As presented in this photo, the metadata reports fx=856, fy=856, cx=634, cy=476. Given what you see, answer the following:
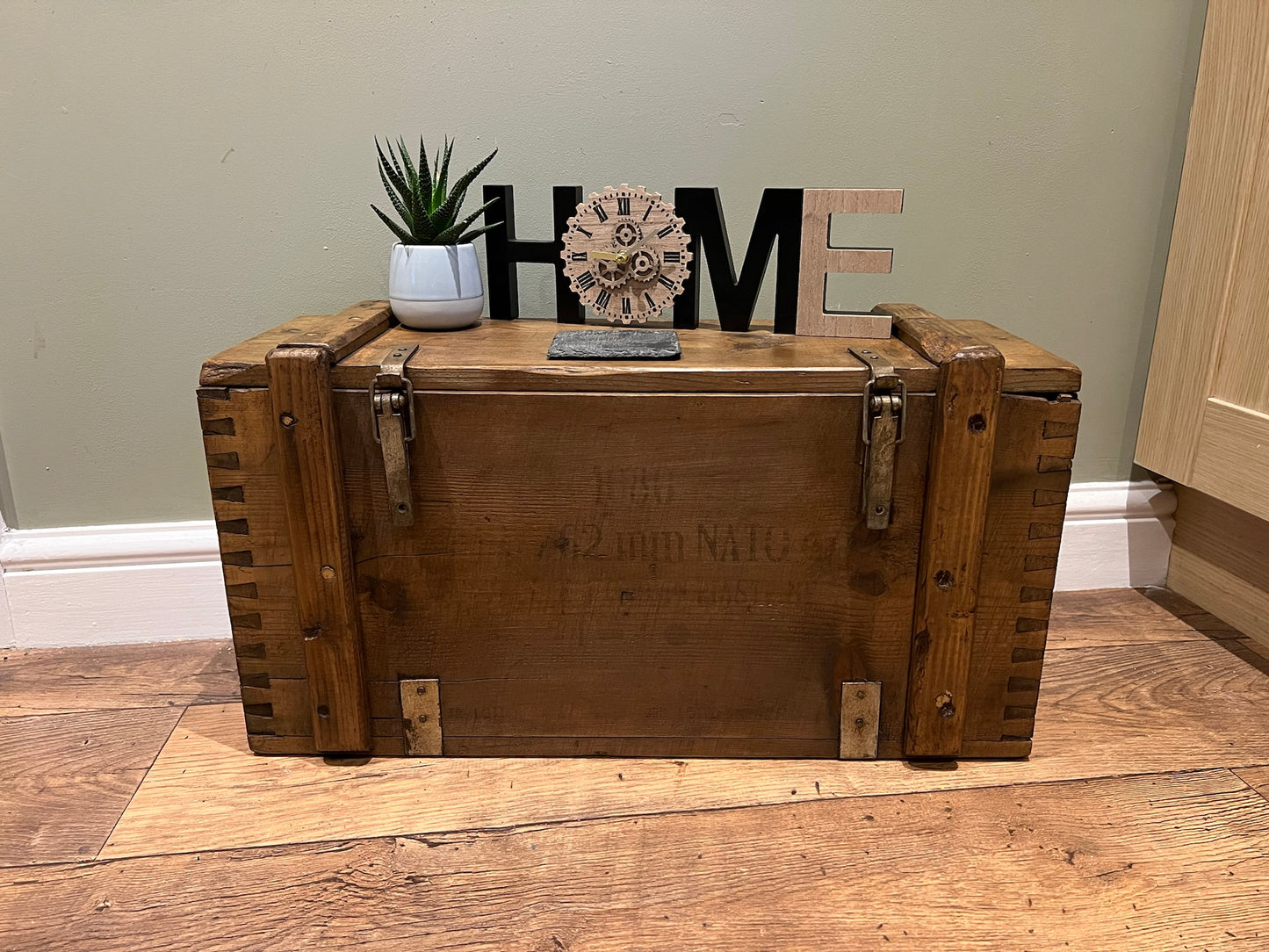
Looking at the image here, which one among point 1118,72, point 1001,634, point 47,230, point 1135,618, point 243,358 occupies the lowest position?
point 1135,618

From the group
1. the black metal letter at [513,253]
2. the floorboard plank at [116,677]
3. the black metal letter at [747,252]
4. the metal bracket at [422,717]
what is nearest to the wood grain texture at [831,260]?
the black metal letter at [747,252]

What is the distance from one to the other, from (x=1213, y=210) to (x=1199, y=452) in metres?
0.39

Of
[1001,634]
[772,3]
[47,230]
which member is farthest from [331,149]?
[1001,634]

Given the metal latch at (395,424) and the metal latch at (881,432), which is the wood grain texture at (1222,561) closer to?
the metal latch at (881,432)

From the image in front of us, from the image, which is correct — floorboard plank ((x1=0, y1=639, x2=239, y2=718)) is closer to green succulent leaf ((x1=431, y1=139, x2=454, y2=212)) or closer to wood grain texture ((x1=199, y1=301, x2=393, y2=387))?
wood grain texture ((x1=199, y1=301, x2=393, y2=387))

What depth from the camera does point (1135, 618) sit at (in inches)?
58.7

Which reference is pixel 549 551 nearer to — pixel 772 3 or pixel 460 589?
pixel 460 589

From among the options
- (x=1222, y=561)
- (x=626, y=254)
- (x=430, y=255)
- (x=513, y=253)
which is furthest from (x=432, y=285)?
(x=1222, y=561)

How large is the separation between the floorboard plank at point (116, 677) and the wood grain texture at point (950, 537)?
100 cm

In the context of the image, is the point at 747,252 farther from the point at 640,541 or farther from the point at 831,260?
the point at 640,541

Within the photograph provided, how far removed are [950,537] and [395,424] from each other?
2.17ft

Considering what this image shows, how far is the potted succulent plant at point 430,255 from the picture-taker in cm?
116

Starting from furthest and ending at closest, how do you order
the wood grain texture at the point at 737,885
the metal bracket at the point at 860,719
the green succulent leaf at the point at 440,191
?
the green succulent leaf at the point at 440,191
the metal bracket at the point at 860,719
the wood grain texture at the point at 737,885

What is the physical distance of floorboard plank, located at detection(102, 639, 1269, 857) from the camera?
1.00 meters
